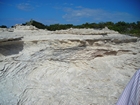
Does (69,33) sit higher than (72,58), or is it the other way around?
(69,33)

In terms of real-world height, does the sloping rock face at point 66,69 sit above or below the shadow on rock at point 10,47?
below

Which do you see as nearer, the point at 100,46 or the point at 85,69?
the point at 85,69

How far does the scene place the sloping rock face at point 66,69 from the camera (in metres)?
3.49

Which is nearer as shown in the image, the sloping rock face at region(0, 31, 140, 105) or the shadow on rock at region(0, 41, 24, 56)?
the sloping rock face at region(0, 31, 140, 105)

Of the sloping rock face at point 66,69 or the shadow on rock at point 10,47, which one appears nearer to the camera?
the sloping rock face at point 66,69

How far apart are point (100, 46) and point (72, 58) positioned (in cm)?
89

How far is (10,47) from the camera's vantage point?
167 inches

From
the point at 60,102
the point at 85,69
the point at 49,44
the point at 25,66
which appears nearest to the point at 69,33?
the point at 49,44

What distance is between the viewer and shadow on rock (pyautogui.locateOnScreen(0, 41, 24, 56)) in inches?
161

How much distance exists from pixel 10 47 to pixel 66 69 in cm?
164

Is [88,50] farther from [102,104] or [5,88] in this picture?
[5,88]

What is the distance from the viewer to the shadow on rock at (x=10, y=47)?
4.09m

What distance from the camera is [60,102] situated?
3.39 m

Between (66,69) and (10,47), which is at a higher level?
(10,47)
